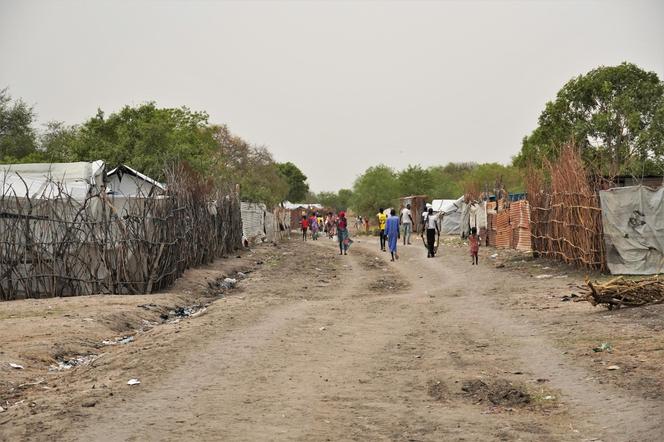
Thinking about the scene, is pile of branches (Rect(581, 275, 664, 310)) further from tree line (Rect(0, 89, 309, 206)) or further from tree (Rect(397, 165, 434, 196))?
tree (Rect(397, 165, 434, 196))

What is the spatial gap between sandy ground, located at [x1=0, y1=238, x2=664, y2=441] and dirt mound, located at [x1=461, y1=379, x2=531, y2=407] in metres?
0.02

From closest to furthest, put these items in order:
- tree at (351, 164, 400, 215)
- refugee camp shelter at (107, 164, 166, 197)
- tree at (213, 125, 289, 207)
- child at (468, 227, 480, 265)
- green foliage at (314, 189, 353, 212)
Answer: child at (468, 227, 480, 265)
refugee camp shelter at (107, 164, 166, 197)
tree at (213, 125, 289, 207)
tree at (351, 164, 400, 215)
green foliage at (314, 189, 353, 212)

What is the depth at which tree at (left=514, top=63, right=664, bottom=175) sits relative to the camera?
3569 cm

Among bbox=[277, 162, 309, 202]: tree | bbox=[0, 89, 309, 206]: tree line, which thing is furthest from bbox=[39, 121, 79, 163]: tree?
bbox=[277, 162, 309, 202]: tree

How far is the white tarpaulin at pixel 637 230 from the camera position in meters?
16.1

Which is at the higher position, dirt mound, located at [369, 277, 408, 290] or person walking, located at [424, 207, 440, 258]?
person walking, located at [424, 207, 440, 258]

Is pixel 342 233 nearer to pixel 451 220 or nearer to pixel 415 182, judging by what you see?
pixel 451 220

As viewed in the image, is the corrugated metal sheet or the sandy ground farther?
the corrugated metal sheet

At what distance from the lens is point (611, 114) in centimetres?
3716

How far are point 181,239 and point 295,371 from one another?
34.0 feet

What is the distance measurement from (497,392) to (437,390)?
0.50m

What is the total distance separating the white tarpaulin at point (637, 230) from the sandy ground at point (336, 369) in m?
2.15

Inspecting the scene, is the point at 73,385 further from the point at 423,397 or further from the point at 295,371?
the point at 423,397

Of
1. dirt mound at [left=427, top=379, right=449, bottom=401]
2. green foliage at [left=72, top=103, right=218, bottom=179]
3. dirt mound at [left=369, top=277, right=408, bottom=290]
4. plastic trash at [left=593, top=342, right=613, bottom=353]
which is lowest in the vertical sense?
dirt mound at [left=369, top=277, right=408, bottom=290]
